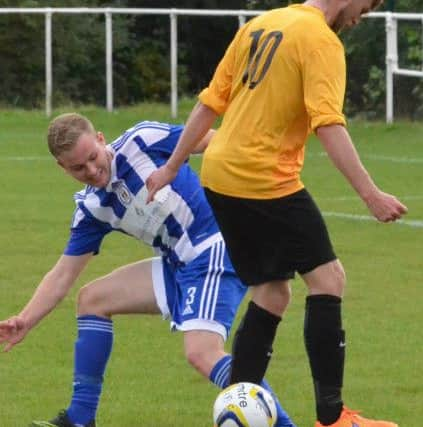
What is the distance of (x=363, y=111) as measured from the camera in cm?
2834

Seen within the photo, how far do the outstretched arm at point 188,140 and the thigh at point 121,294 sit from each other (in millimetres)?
594

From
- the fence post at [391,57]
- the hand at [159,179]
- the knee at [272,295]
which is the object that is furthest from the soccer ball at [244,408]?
the fence post at [391,57]

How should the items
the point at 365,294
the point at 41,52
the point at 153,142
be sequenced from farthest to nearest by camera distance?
the point at 41,52
the point at 365,294
the point at 153,142

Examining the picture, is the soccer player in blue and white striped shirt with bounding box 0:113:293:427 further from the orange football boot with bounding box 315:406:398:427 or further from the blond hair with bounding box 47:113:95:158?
the orange football boot with bounding box 315:406:398:427

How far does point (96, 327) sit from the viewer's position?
21.5ft

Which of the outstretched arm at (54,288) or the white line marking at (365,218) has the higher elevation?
the outstretched arm at (54,288)

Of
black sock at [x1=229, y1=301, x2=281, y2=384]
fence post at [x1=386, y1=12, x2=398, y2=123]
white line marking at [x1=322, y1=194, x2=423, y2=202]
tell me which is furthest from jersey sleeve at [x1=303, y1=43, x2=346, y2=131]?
fence post at [x1=386, y1=12, x2=398, y2=123]

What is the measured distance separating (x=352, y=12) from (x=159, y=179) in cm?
96

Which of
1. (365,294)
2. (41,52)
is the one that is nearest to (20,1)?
(41,52)

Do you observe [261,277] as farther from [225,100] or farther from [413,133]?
[413,133]

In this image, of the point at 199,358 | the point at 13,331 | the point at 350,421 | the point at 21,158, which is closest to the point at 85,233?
the point at 13,331

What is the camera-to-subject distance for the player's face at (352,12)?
19.0 feet

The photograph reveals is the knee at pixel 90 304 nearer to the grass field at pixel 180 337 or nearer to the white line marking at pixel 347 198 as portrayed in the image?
→ the grass field at pixel 180 337

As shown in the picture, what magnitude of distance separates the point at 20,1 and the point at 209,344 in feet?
94.9
